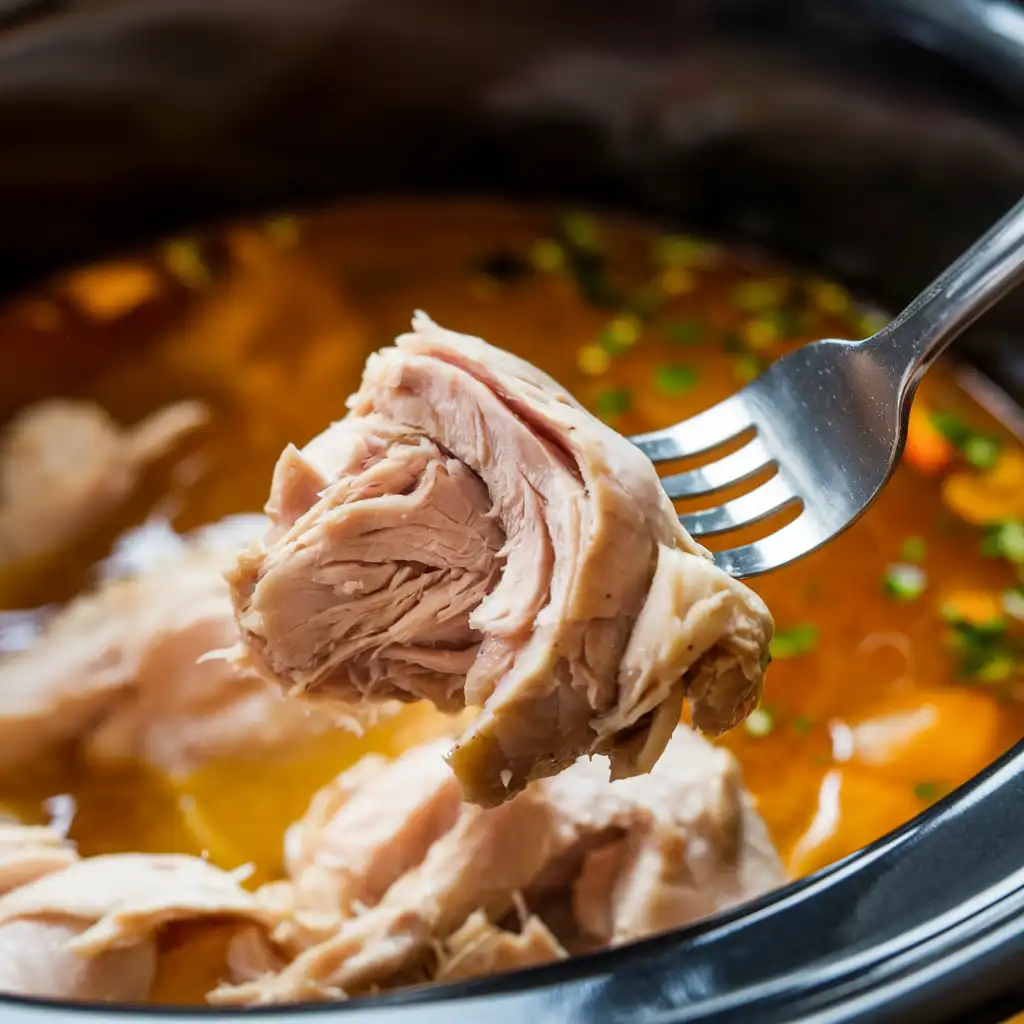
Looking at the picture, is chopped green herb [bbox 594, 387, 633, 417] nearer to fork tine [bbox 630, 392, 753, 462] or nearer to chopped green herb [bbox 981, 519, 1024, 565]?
fork tine [bbox 630, 392, 753, 462]

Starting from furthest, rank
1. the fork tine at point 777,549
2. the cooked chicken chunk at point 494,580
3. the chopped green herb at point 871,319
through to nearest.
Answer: the chopped green herb at point 871,319 → the fork tine at point 777,549 → the cooked chicken chunk at point 494,580

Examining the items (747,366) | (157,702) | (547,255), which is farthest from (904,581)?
(157,702)

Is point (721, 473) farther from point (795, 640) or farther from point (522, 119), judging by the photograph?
point (522, 119)

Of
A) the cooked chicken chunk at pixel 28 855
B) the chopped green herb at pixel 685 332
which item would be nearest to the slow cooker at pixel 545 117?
the chopped green herb at pixel 685 332

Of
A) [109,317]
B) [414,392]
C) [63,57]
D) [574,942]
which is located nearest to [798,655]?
[574,942]

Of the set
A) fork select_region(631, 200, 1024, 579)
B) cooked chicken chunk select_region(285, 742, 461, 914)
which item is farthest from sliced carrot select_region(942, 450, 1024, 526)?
cooked chicken chunk select_region(285, 742, 461, 914)

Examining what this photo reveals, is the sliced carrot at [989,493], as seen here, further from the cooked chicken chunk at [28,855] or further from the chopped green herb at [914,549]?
the cooked chicken chunk at [28,855]
